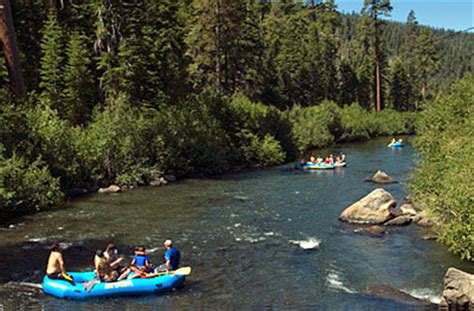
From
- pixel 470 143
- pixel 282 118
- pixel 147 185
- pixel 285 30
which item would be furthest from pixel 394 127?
pixel 470 143

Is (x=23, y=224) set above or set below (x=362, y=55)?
below

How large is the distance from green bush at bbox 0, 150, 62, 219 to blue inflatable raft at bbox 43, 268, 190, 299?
8865 millimetres

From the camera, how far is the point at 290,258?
17141 mm

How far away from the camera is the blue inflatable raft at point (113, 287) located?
Answer: 45.0 ft

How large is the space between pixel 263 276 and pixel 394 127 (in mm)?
61050

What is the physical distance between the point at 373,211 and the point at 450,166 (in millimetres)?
3848

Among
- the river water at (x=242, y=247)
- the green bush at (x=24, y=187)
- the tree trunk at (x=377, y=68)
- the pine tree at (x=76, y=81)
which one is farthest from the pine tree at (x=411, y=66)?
the green bush at (x=24, y=187)

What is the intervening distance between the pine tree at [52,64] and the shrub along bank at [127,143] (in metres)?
2.44

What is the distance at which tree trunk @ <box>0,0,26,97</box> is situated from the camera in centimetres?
2362

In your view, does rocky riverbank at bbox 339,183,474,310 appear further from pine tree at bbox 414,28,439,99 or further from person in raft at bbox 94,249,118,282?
pine tree at bbox 414,28,439,99

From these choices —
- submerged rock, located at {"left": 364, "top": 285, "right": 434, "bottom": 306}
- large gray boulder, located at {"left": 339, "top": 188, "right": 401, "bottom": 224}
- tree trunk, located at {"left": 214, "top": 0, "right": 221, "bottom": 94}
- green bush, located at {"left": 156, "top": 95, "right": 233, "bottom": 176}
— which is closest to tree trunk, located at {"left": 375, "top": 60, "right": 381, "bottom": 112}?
tree trunk, located at {"left": 214, "top": 0, "right": 221, "bottom": 94}

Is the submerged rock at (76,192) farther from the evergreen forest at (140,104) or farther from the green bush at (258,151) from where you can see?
the green bush at (258,151)

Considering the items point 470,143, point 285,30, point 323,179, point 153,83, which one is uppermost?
point 285,30

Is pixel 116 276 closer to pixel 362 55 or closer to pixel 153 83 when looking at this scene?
pixel 153 83
